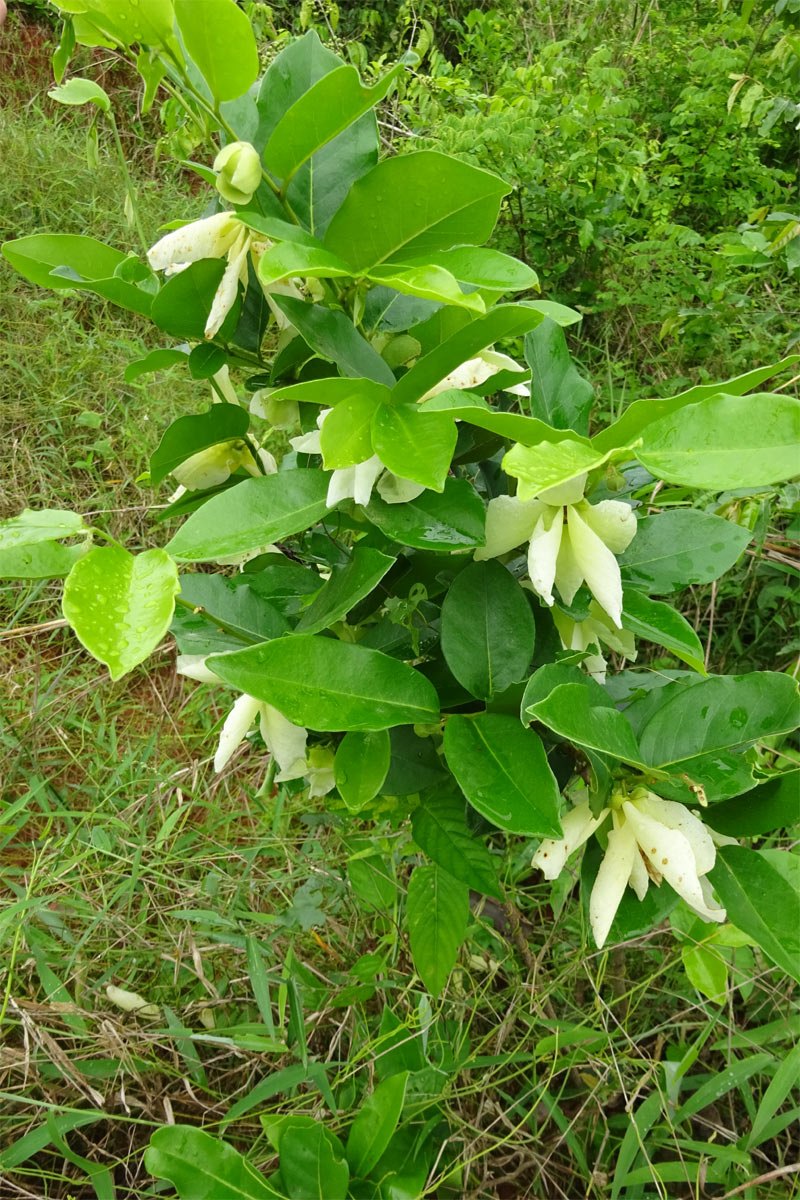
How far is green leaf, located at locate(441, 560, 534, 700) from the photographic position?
0.50m

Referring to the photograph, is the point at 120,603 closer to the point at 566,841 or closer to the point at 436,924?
A: the point at 566,841

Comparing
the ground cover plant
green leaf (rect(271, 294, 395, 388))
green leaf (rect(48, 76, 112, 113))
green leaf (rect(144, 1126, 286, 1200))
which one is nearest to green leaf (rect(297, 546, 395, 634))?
the ground cover plant

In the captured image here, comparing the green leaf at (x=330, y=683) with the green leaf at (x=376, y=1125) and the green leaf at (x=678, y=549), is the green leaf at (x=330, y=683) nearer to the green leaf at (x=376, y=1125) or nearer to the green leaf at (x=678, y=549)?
the green leaf at (x=678, y=549)

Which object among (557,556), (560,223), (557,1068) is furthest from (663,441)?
(560,223)

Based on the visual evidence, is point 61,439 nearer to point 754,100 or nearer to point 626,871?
point 754,100

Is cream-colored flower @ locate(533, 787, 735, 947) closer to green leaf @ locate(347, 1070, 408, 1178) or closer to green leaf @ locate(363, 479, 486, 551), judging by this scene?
green leaf @ locate(363, 479, 486, 551)

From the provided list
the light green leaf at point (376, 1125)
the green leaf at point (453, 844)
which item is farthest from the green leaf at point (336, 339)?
the light green leaf at point (376, 1125)

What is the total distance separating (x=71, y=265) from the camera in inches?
20.5

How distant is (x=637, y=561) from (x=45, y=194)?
297cm

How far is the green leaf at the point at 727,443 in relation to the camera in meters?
0.34

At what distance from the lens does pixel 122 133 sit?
329 cm

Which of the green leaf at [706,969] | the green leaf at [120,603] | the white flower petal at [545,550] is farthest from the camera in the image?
the green leaf at [706,969]

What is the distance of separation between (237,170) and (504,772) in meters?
0.35

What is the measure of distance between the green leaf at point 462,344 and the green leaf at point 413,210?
1cm
